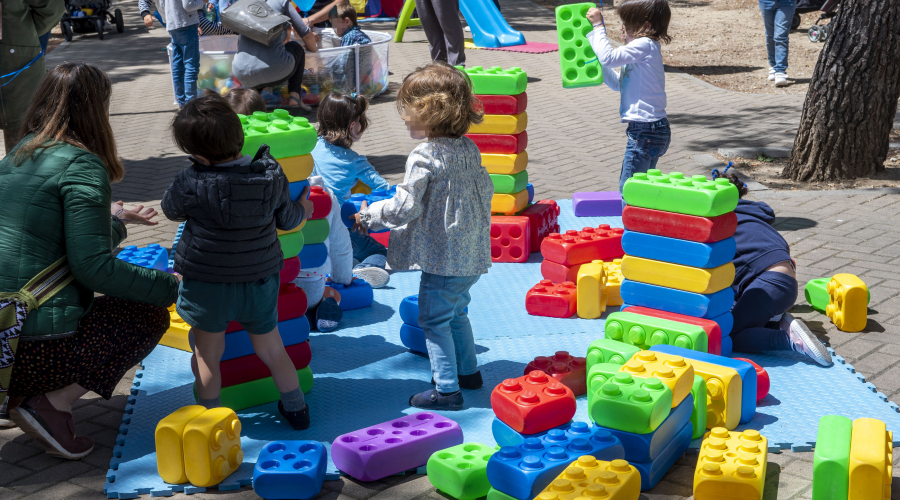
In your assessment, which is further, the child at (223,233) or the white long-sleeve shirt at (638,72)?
the white long-sleeve shirt at (638,72)

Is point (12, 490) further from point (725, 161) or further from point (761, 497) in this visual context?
point (725, 161)

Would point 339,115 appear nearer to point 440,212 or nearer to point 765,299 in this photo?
point 440,212

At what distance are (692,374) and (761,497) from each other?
0.55m

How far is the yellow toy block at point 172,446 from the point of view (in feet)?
9.42

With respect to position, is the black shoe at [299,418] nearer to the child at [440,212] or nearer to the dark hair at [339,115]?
Result: the child at [440,212]

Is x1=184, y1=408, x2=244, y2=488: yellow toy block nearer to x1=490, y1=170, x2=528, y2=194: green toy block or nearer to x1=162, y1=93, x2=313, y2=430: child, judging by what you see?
x1=162, y1=93, x2=313, y2=430: child

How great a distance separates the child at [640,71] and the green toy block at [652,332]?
1.94 meters

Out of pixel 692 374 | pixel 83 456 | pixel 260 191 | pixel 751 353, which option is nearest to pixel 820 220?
pixel 751 353

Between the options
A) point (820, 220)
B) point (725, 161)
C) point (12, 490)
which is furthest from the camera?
point (725, 161)

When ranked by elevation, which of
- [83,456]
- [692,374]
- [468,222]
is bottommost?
[83,456]

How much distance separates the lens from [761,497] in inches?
104

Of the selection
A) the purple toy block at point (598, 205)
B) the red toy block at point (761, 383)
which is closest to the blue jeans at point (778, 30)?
the purple toy block at point (598, 205)

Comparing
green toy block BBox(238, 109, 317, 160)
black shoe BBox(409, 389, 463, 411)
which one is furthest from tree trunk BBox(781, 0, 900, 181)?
green toy block BBox(238, 109, 317, 160)

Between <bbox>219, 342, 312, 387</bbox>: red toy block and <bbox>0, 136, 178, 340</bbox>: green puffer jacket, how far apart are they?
65 cm
